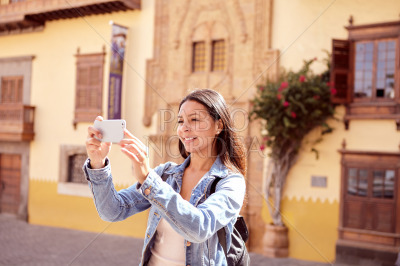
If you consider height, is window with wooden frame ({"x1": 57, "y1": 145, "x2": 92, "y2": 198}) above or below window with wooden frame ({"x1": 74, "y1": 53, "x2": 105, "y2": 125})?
below

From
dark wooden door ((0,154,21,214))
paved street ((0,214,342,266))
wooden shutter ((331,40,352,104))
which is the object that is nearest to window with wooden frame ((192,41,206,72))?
wooden shutter ((331,40,352,104))

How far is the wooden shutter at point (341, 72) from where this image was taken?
9.48 meters

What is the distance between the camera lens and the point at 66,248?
1109 cm

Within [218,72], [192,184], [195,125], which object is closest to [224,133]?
[195,125]

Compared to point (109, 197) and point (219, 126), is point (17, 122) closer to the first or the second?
point (109, 197)

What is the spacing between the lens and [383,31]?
369 inches

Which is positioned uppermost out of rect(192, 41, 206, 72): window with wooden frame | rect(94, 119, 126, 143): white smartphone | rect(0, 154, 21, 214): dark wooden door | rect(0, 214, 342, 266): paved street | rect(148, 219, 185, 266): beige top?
rect(192, 41, 206, 72): window with wooden frame

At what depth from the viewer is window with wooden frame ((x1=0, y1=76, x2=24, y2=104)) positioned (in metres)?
15.6

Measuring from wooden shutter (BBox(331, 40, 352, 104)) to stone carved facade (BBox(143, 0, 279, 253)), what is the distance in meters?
1.57

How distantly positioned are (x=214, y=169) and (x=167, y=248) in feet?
1.49

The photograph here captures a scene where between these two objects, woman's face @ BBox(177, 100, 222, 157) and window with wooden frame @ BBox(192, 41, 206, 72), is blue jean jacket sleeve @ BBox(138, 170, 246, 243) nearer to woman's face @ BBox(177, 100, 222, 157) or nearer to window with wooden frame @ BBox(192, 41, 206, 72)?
woman's face @ BBox(177, 100, 222, 157)

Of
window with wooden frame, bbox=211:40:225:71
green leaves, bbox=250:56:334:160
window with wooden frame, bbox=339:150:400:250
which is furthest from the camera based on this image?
window with wooden frame, bbox=211:40:225:71

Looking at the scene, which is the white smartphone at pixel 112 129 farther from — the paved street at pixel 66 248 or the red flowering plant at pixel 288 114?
the paved street at pixel 66 248

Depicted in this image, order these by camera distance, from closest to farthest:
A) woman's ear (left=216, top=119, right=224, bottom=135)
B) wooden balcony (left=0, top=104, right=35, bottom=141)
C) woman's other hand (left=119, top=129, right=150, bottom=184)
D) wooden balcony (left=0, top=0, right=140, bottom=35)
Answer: woman's other hand (left=119, top=129, right=150, bottom=184), woman's ear (left=216, top=119, right=224, bottom=135), wooden balcony (left=0, top=0, right=140, bottom=35), wooden balcony (left=0, top=104, right=35, bottom=141)
